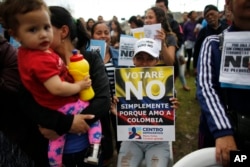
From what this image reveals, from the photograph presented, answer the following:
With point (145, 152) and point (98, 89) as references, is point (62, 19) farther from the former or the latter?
point (145, 152)

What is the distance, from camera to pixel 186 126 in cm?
471

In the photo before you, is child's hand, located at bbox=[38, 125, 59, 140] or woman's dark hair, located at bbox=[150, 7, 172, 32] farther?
woman's dark hair, located at bbox=[150, 7, 172, 32]

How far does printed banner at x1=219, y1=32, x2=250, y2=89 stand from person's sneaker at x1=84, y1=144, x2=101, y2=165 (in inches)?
32.1

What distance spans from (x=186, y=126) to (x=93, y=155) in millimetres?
3341

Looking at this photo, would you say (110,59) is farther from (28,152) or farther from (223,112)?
(223,112)

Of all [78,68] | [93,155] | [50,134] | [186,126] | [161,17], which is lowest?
[186,126]

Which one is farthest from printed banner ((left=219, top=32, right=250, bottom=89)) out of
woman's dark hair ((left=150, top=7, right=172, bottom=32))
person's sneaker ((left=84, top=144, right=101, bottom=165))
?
woman's dark hair ((left=150, top=7, right=172, bottom=32))

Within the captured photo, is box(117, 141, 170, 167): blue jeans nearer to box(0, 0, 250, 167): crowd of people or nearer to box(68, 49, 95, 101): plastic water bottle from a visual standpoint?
box(0, 0, 250, 167): crowd of people

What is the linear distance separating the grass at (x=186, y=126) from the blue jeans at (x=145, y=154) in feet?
4.97

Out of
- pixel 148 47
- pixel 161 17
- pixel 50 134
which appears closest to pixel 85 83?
pixel 50 134

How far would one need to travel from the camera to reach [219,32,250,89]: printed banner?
1343 millimetres

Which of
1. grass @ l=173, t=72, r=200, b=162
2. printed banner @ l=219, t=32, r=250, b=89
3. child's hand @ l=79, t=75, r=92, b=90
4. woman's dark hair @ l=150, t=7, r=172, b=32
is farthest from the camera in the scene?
grass @ l=173, t=72, r=200, b=162

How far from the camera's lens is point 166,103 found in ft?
6.75

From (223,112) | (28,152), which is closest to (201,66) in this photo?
(223,112)
